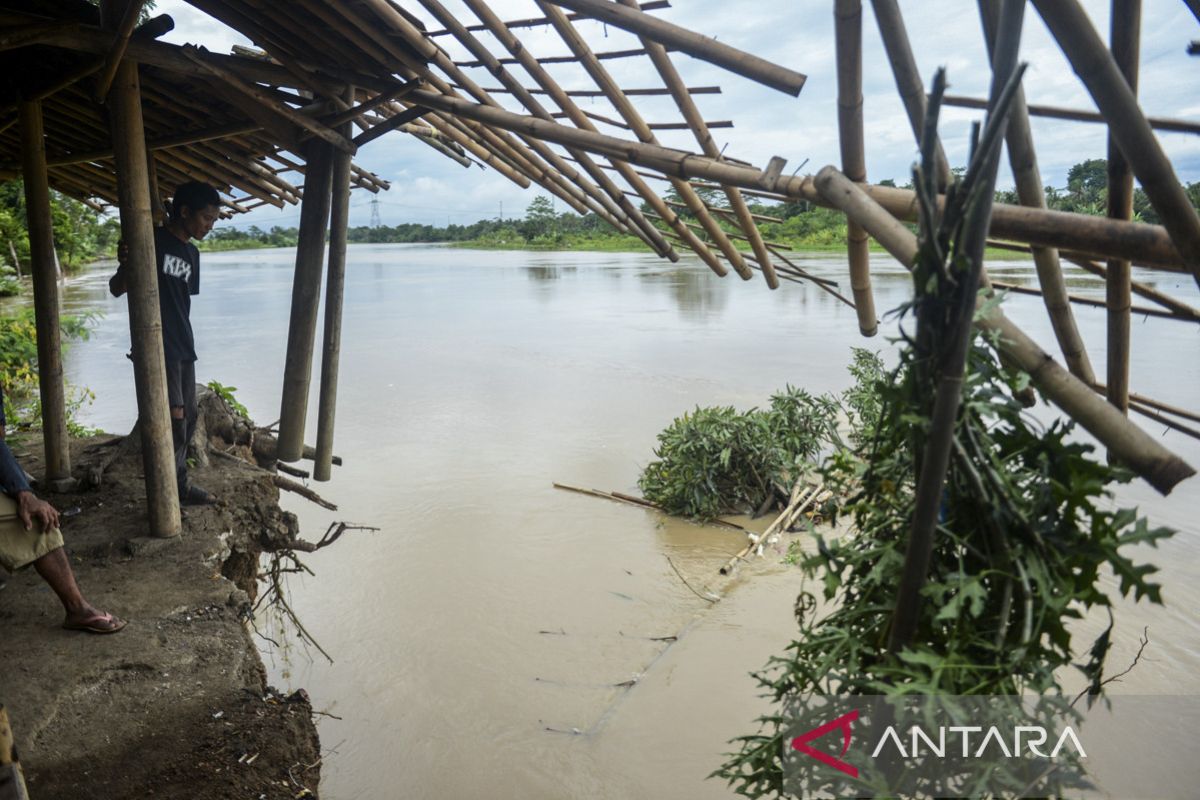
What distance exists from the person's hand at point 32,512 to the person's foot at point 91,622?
34cm

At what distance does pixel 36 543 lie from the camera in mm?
2955

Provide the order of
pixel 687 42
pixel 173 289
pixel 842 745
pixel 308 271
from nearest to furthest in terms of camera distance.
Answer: pixel 842 745, pixel 687 42, pixel 173 289, pixel 308 271

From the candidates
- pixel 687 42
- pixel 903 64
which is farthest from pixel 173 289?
pixel 903 64

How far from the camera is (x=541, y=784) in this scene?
397 centimetres

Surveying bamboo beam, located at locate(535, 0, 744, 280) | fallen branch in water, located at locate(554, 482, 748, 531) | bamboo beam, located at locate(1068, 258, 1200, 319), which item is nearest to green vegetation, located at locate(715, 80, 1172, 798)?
bamboo beam, located at locate(1068, 258, 1200, 319)

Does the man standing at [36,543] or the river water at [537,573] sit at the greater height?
the man standing at [36,543]

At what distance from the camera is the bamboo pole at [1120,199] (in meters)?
1.75

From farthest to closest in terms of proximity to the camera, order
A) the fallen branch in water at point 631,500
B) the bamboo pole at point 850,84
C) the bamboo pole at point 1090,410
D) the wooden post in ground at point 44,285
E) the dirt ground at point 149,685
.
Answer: the fallen branch in water at point 631,500 → the wooden post in ground at point 44,285 → the dirt ground at point 149,685 → the bamboo pole at point 850,84 → the bamboo pole at point 1090,410

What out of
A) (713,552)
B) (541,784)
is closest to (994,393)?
(541,784)

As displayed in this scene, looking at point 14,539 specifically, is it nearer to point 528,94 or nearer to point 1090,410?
point 528,94

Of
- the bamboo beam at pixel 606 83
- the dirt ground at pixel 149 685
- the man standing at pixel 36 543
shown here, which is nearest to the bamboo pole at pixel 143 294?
the dirt ground at pixel 149 685

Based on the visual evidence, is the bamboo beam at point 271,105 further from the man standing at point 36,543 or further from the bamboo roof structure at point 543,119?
the man standing at point 36,543

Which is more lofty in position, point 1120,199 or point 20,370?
point 1120,199

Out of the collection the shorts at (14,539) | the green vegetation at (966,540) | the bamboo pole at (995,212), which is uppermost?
the bamboo pole at (995,212)
